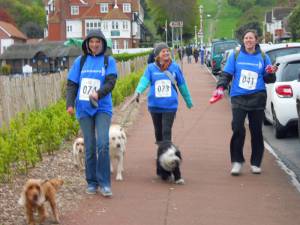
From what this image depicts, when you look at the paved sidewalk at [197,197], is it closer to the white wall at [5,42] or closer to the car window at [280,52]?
the car window at [280,52]

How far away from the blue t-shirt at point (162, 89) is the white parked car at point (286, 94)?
4.15 metres

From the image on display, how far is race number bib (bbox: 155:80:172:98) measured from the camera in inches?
397

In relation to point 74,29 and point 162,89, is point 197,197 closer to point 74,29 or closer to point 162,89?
point 162,89

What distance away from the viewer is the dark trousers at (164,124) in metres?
10.1

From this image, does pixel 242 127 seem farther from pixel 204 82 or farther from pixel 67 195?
pixel 204 82

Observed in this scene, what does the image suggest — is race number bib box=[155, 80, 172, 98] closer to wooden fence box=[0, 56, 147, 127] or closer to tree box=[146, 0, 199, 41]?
wooden fence box=[0, 56, 147, 127]

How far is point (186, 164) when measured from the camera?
1145cm

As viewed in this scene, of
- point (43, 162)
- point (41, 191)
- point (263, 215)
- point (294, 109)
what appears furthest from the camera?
point (294, 109)

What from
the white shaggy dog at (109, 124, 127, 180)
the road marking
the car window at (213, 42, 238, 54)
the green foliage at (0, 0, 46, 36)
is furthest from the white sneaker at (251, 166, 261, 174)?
the green foliage at (0, 0, 46, 36)

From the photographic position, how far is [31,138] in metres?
10.5

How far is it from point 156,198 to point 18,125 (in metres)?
2.75

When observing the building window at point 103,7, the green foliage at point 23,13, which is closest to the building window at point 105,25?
the building window at point 103,7

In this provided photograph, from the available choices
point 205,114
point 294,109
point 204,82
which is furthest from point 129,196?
point 204,82

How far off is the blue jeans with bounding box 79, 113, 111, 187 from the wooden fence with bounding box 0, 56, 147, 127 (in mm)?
4563
